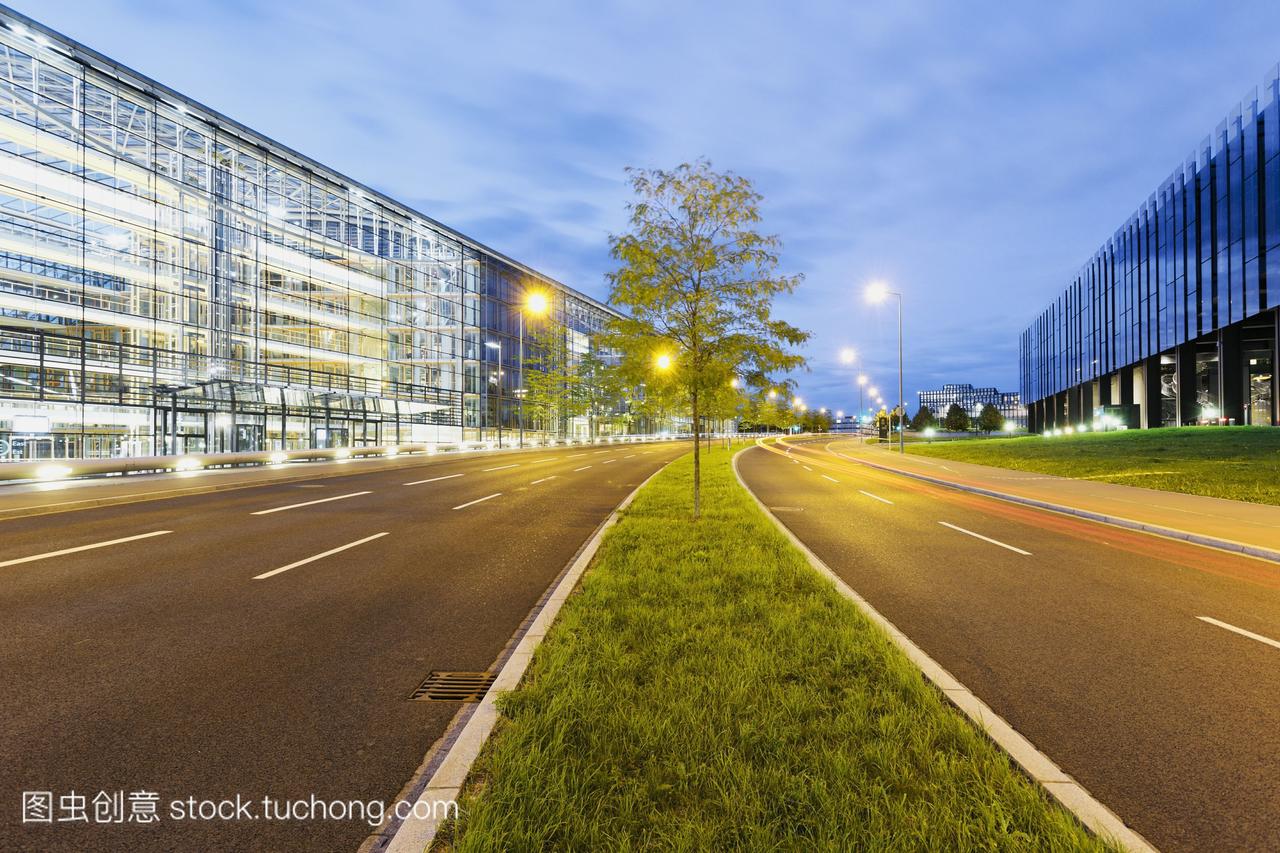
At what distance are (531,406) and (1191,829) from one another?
62970 mm

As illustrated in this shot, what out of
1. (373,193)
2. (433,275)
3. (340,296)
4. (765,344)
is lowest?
(765,344)

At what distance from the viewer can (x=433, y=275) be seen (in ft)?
186

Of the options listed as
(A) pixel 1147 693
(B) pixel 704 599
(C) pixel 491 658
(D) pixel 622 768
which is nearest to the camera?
(D) pixel 622 768

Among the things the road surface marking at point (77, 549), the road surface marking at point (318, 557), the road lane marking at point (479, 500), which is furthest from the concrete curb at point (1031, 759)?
the road surface marking at point (77, 549)

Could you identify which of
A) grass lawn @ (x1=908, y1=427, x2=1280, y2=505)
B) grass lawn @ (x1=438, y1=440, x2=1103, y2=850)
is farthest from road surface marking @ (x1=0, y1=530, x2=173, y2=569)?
grass lawn @ (x1=908, y1=427, x2=1280, y2=505)

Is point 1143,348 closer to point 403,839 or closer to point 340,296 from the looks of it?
point 403,839

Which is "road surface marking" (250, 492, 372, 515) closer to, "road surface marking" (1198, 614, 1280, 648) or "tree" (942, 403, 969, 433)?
"road surface marking" (1198, 614, 1280, 648)

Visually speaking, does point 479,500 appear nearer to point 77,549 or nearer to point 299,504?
point 299,504

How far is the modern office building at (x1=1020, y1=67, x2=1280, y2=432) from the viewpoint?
35.7 metres

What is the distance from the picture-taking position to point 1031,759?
3158 mm

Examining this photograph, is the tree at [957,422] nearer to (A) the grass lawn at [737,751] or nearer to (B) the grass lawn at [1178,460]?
(B) the grass lawn at [1178,460]

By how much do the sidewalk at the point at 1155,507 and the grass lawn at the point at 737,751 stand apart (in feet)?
30.6

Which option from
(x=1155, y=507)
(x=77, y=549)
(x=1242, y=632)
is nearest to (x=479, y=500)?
(x=77, y=549)

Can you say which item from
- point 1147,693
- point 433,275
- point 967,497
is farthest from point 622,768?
point 433,275
